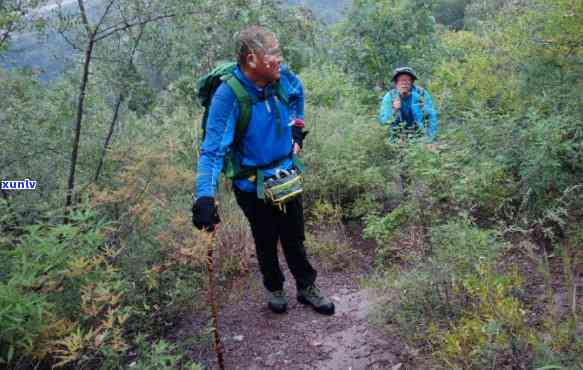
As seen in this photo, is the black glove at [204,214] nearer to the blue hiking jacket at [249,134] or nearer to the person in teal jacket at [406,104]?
the blue hiking jacket at [249,134]

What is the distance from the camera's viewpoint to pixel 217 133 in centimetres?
348

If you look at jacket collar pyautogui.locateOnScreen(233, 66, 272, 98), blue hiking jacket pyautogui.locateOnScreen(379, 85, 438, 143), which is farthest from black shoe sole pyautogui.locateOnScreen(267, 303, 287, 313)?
blue hiking jacket pyautogui.locateOnScreen(379, 85, 438, 143)

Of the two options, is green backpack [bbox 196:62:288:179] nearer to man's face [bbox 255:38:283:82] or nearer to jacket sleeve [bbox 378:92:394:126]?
man's face [bbox 255:38:283:82]

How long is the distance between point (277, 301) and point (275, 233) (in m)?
0.68

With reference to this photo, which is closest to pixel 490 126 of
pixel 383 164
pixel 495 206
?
pixel 495 206

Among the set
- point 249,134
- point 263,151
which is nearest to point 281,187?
point 263,151

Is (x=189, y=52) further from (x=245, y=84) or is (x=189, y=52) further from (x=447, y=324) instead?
(x=447, y=324)

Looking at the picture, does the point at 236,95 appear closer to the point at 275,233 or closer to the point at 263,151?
the point at 263,151

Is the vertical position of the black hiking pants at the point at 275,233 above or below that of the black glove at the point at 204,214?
below

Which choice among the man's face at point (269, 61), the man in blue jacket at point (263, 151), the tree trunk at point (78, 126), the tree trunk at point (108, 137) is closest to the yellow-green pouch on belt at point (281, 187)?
the man in blue jacket at point (263, 151)

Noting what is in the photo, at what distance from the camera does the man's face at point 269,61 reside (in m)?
Result: 3.46

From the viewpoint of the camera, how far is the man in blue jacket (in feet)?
11.3

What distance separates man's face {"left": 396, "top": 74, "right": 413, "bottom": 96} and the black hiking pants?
2.69 m

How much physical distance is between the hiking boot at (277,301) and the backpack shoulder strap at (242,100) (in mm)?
1605
